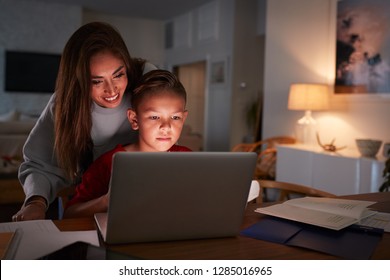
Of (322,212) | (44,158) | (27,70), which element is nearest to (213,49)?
(27,70)

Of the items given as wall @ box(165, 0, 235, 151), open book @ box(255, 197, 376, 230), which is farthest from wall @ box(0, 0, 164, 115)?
open book @ box(255, 197, 376, 230)

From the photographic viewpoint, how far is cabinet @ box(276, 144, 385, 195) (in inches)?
121

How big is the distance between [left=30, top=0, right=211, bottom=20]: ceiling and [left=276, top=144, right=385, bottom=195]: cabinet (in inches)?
157

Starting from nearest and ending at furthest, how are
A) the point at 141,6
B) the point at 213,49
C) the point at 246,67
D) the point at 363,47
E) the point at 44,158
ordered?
the point at 44,158, the point at 363,47, the point at 246,67, the point at 213,49, the point at 141,6

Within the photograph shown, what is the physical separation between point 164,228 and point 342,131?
11.1 feet

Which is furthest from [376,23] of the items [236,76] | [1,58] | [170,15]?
[1,58]

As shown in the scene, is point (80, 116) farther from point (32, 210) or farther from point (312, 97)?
point (312, 97)

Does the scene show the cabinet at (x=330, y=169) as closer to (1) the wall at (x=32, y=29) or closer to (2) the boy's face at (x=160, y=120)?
(2) the boy's face at (x=160, y=120)

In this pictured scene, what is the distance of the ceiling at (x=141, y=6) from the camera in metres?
6.99

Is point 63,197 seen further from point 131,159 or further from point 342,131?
point 342,131

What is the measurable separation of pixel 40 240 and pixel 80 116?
45 cm

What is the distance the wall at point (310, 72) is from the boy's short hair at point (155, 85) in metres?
2.79

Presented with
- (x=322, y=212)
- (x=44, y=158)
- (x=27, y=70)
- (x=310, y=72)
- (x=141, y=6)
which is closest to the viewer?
(x=322, y=212)

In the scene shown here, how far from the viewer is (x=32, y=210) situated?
1.13 m
